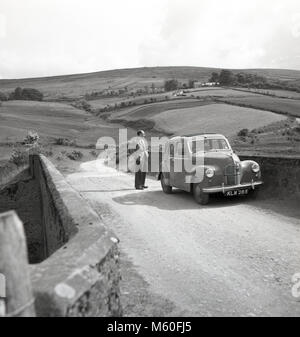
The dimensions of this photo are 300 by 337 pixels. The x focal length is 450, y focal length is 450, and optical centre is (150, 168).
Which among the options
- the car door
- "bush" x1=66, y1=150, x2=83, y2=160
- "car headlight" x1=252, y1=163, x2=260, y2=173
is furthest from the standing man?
"bush" x1=66, y1=150, x2=83, y2=160

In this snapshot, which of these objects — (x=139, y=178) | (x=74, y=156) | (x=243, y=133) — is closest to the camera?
(x=139, y=178)

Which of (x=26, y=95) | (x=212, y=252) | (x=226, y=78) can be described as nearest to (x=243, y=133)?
(x=212, y=252)

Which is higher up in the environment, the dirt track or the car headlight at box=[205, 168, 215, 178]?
the car headlight at box=[205, 168, 215, 178]

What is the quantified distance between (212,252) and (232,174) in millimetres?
4696

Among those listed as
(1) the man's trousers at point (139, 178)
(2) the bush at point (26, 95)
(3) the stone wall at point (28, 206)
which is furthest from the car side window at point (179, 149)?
(2) the bush at point (26, 95)

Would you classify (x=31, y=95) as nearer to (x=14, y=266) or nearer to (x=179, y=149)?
(x=179, y=149)

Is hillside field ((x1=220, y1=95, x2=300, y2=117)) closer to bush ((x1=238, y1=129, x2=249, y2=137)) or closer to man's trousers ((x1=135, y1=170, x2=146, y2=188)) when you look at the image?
bush ((x1=238, y1=129, x2=249, y2=137))

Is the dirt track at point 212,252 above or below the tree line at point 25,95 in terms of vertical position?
below

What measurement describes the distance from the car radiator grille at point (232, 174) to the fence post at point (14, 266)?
9612mm

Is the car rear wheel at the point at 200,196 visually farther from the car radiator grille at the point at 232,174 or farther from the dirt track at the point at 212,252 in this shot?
the car radiator grille at the point at 232,174

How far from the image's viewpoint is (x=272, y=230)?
319 inches

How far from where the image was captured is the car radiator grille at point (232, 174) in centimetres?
1127

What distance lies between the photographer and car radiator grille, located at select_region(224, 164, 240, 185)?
11273 millimetres

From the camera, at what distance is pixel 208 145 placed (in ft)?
40.8
